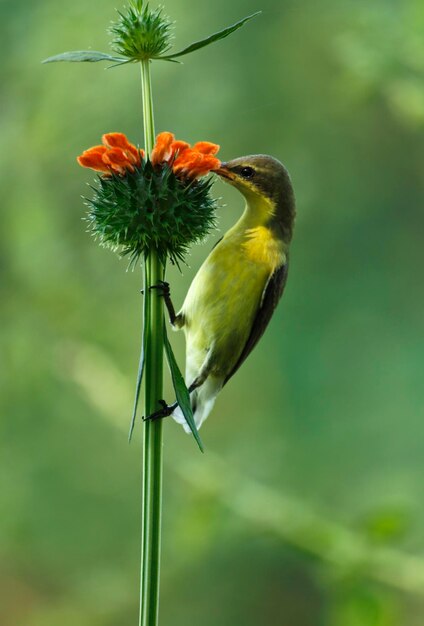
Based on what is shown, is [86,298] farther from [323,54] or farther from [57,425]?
[323,54]

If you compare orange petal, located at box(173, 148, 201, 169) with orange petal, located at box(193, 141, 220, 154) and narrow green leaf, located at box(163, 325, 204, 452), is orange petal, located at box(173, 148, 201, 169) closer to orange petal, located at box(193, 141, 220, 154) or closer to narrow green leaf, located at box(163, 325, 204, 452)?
orange petal, located at box(193, 141, 220, 154)

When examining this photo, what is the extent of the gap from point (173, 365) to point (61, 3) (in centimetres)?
234

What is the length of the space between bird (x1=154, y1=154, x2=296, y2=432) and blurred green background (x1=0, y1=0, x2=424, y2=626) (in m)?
1.41

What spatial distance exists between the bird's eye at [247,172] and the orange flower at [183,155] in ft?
1.05

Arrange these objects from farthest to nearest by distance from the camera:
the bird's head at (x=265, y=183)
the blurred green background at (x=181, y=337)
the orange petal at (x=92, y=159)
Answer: the blurred green background at (x=181, y=337) → the bird's head at (x=265, y=183) → the orange petal at (x=92, y=159)

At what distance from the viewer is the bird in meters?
1.25

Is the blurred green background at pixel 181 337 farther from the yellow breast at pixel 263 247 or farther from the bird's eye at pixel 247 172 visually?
the bird's eye at pixel 247 172

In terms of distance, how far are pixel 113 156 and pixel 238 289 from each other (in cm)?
50

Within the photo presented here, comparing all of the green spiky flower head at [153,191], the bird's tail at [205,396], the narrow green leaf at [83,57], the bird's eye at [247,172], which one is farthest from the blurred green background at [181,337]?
the narrow green leaf at [83,57]

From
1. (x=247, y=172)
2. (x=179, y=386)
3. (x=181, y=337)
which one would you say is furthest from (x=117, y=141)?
(x=181, y=337)

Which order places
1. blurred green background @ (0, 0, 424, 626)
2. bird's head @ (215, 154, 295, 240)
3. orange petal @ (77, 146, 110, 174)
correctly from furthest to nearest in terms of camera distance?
blurred green background @ (0, 0, 424, 626) < bird's head @ (215, 154, 295, 240) < orange petal @ (77, 146, 110, 174)

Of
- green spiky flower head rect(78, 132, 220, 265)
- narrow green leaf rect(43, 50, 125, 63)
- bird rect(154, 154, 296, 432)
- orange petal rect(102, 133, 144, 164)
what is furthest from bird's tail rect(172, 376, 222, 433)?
narrow green leaf rect(43, 50, 125, 63)

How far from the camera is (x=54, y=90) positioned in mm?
2865

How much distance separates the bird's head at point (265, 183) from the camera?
1.16 metres
